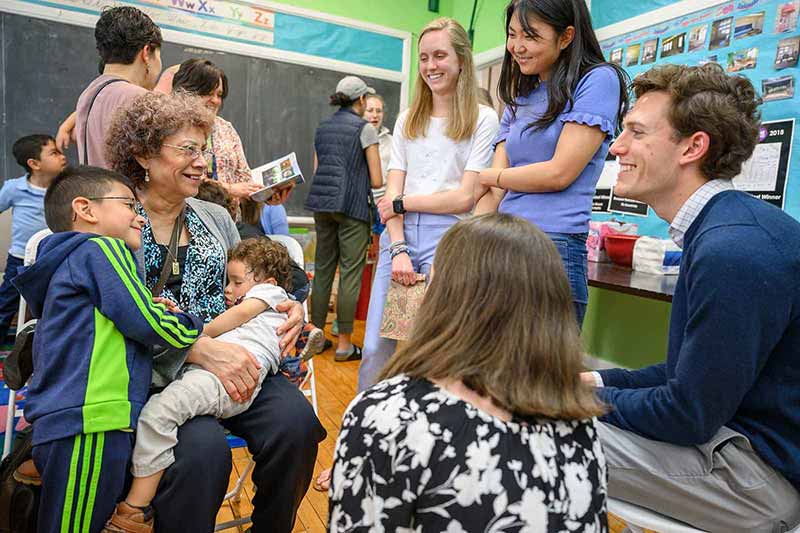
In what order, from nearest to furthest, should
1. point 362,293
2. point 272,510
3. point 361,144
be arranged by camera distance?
1. point 272,510
2. point 361,144
3. point 362,293

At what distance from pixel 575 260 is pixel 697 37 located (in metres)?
1.92

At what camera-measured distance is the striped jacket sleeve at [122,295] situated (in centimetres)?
106

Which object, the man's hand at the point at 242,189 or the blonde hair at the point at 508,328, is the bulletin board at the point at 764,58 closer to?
the blonde hair at the point at 508,328

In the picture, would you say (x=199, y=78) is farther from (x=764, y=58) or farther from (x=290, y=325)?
(x=764, y=58)

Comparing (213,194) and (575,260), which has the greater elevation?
(213,194)

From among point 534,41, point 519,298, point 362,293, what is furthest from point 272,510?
point 362,293

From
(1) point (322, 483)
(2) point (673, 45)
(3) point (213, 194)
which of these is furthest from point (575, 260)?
(2) point (673, 45)

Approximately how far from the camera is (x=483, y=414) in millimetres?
677

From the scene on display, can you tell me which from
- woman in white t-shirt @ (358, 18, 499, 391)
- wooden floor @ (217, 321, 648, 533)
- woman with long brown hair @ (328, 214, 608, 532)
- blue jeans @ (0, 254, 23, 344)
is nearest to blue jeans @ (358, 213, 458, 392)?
woman in white t-shirt @ (358, 18, 499, 391)

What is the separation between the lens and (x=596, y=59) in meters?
1.46

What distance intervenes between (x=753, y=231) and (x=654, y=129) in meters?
0.32

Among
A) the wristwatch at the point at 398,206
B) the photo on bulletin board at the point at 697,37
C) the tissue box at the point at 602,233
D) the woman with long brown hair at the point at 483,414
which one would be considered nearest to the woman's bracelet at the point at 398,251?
the wristwatch at the point at 398,206

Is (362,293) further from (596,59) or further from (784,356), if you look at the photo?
(784,356)

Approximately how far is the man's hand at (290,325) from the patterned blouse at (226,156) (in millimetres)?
1046
